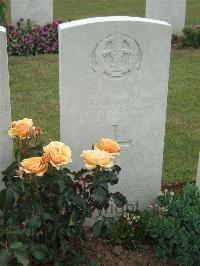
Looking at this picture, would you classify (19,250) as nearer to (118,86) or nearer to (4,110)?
(4,110)

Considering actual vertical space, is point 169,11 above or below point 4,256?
above

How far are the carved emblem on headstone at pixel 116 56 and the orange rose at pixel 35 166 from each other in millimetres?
992

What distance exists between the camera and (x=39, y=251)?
131 inches

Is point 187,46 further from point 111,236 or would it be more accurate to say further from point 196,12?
point 111,236

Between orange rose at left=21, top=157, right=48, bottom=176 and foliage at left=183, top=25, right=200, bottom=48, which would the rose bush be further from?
foliage at left=183, top=25, right=200, bottom=48

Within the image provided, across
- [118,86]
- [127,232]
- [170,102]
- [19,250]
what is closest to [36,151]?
[19,250]

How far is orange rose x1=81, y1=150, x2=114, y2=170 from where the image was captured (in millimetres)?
3270

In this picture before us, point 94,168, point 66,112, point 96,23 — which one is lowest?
point 94,168

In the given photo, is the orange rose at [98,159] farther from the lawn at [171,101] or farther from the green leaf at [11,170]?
the lawn at [171,101]

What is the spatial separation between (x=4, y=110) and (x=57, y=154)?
30.0 inches

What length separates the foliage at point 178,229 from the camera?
374 cm

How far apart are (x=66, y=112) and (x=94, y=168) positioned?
735 mm

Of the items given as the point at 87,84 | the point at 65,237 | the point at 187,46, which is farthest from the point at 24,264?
the point at 187,46

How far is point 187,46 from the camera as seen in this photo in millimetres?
11031
